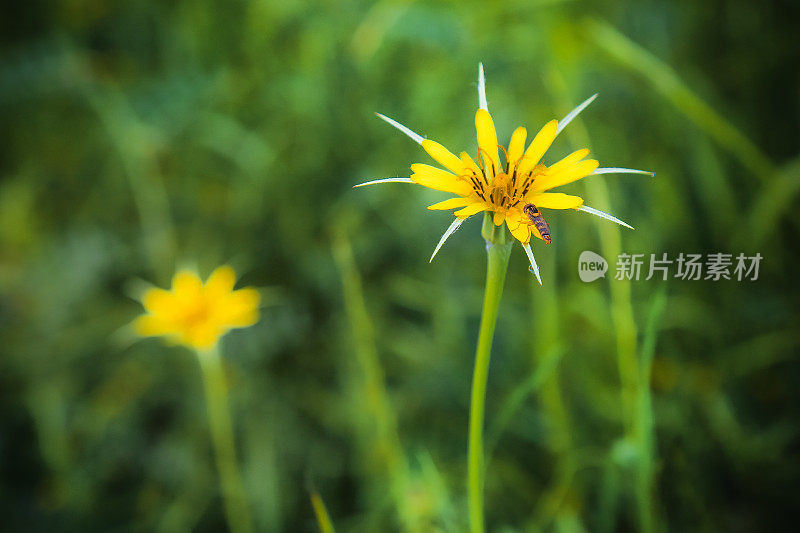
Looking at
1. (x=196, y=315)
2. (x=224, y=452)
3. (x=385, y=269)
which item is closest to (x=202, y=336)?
(x=196, y=315)

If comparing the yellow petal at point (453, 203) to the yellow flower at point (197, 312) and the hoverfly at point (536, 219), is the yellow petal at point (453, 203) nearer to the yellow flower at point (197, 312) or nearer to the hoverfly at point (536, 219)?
the hoverfly at point (536, 219)

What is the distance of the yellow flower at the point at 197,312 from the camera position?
3.32 feet

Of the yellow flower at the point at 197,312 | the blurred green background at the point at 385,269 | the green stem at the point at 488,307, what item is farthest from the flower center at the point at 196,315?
the green stem at the point at 488,307

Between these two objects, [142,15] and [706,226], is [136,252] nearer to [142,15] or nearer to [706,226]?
[142,15]

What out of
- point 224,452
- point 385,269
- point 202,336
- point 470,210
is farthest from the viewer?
point 385,269

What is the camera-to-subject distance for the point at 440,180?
0.49 meters

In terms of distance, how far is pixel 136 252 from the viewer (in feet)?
4.58

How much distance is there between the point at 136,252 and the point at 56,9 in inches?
34.0

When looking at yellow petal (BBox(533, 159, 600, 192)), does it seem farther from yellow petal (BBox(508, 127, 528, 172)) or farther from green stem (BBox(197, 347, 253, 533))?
green stem (BBox(197, 347, 253, 533))

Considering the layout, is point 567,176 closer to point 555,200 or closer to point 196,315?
point 555,200

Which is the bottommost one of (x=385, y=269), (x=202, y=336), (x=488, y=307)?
(x=488, y=307)

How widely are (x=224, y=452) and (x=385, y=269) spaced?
50 centimetres

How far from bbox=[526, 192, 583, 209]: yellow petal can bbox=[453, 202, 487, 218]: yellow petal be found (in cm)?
5

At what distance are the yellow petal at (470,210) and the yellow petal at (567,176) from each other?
0.19ft
